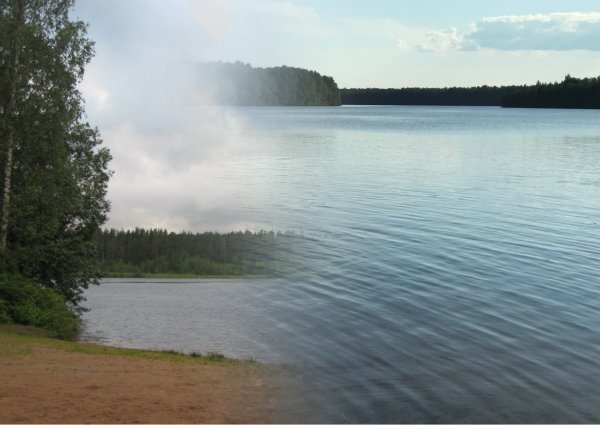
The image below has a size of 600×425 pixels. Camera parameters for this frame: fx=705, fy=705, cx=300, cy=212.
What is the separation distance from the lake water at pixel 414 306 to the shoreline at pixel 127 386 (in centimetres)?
171

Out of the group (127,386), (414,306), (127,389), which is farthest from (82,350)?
(414,306)

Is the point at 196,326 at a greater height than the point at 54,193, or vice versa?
the point at 54,193

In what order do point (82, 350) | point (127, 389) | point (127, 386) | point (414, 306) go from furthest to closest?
point (414, 306) → point (82, 350) → point (127, 386) → point (127, 389)

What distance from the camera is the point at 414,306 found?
33.8m

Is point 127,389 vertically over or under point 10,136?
under

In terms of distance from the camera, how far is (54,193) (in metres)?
35.3

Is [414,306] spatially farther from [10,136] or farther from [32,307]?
[10,136]

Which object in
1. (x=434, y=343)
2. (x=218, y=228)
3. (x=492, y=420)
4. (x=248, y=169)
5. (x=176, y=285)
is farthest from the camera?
(x=248, y=169)

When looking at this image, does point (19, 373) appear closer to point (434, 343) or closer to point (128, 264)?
point (434, 343)

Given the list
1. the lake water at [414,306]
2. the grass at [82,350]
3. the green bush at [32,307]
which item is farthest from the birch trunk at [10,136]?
the lake water at [414,306]

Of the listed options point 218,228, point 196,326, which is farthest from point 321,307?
point 218,228

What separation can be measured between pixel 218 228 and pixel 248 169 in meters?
37.6

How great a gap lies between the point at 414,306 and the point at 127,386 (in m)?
16.3

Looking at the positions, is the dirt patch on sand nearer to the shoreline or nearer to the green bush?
the shoreline
